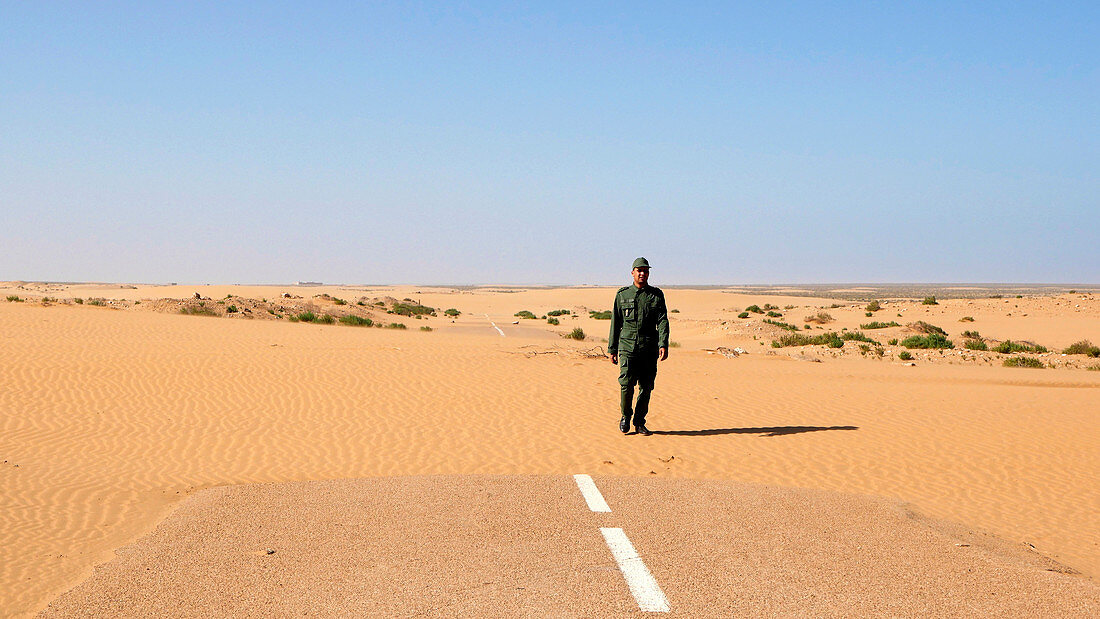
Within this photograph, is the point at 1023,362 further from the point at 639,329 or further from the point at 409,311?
the point at 409,311

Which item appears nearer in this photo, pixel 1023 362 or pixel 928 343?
pixel 1023 362

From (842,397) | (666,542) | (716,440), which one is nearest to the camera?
(666,542)

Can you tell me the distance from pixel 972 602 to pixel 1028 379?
16087mm

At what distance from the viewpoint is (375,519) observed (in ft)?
20.5

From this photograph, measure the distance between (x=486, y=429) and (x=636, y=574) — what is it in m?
6.60

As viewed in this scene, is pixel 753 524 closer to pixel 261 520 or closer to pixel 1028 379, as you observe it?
pixel 261 520

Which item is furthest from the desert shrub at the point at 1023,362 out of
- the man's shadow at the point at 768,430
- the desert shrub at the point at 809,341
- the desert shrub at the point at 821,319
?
→ the desert shrub at the point at 821,319

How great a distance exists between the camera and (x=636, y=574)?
4.91 metres

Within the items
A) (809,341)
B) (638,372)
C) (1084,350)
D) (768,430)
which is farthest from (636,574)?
(1084,350)

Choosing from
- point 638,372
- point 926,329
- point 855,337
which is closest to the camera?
point 638,372

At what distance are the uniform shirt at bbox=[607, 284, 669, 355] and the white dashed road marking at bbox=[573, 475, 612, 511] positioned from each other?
2.39m

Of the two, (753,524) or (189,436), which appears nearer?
(753,524)

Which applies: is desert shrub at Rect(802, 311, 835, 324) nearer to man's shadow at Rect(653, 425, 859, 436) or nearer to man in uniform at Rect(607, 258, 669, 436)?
man's shadow at Rect(653, 425, 859, 436)

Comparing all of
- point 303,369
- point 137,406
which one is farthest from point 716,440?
point 303,369
